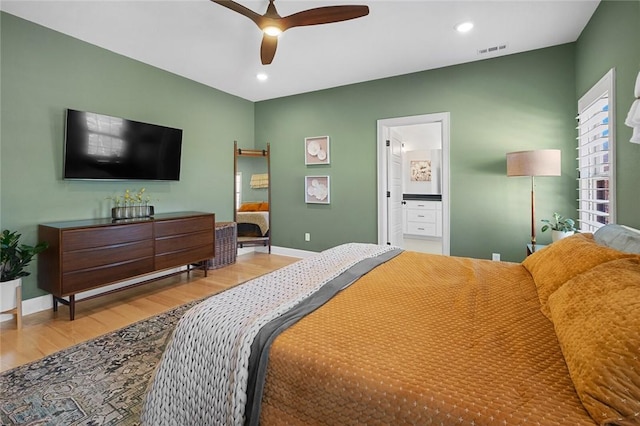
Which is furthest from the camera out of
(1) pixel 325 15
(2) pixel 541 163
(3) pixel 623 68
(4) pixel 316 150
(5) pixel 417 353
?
(4) pixel 316 150

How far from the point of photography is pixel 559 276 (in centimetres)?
140

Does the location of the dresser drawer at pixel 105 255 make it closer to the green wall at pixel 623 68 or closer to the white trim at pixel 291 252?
the white trim at pixel 291 252

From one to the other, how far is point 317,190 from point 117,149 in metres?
2.69

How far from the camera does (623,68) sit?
6.95 feet

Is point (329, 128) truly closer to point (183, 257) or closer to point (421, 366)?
point (183, 257)

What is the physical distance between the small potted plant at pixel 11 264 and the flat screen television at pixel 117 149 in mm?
780

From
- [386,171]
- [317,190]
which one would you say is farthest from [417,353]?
[317,190]

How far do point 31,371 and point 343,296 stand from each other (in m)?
2.08

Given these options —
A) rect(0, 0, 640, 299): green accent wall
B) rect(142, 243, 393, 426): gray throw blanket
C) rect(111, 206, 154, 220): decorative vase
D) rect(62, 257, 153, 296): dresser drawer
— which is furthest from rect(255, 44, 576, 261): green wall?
rect(142, 243, 393, 426): gray throw blanket

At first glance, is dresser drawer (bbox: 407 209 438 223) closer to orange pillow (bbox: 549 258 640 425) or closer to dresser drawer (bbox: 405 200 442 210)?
dresser drawer (bbox: 405 200 442 210)

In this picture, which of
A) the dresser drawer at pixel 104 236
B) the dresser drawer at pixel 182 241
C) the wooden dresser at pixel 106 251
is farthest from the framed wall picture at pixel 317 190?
the dresser drawer at pixel 104 236

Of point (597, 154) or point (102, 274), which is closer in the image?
point (597, 154)

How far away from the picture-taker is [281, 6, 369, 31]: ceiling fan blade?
2227mm

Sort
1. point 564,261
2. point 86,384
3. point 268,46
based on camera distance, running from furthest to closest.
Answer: point 268,46, point 86,384, point 564,261
